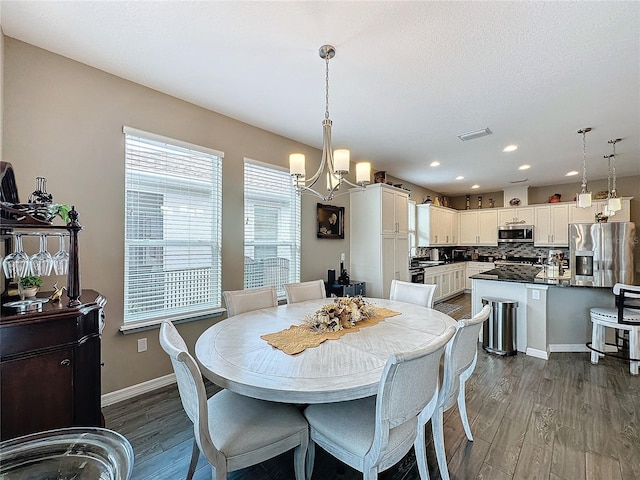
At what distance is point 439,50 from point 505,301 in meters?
2.94

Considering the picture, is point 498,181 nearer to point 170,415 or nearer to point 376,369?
point 376,369

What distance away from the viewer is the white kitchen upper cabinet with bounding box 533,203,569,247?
20.7 feet

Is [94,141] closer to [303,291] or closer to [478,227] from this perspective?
[303,291]

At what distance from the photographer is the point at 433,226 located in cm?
681

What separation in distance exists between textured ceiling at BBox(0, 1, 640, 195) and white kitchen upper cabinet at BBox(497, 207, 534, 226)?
3.42 metres

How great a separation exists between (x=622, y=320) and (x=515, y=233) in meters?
4.47

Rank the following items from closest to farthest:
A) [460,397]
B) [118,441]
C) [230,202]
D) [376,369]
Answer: [118,441], [376,369], [460,397], [230,202]

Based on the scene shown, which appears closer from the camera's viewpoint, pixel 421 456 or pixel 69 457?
pixel 69 457

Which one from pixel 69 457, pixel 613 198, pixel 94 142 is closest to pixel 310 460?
pixel 69 457

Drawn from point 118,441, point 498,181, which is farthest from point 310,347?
point 498,181

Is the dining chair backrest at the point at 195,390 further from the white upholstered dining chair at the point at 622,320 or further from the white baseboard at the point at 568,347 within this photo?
the white baseboard at the point at 568,347

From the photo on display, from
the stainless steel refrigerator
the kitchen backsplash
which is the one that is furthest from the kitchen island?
the kitchen backsplash

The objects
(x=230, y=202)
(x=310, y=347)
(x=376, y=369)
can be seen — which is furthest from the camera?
(x=230, y=202)

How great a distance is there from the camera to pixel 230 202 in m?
3.16
